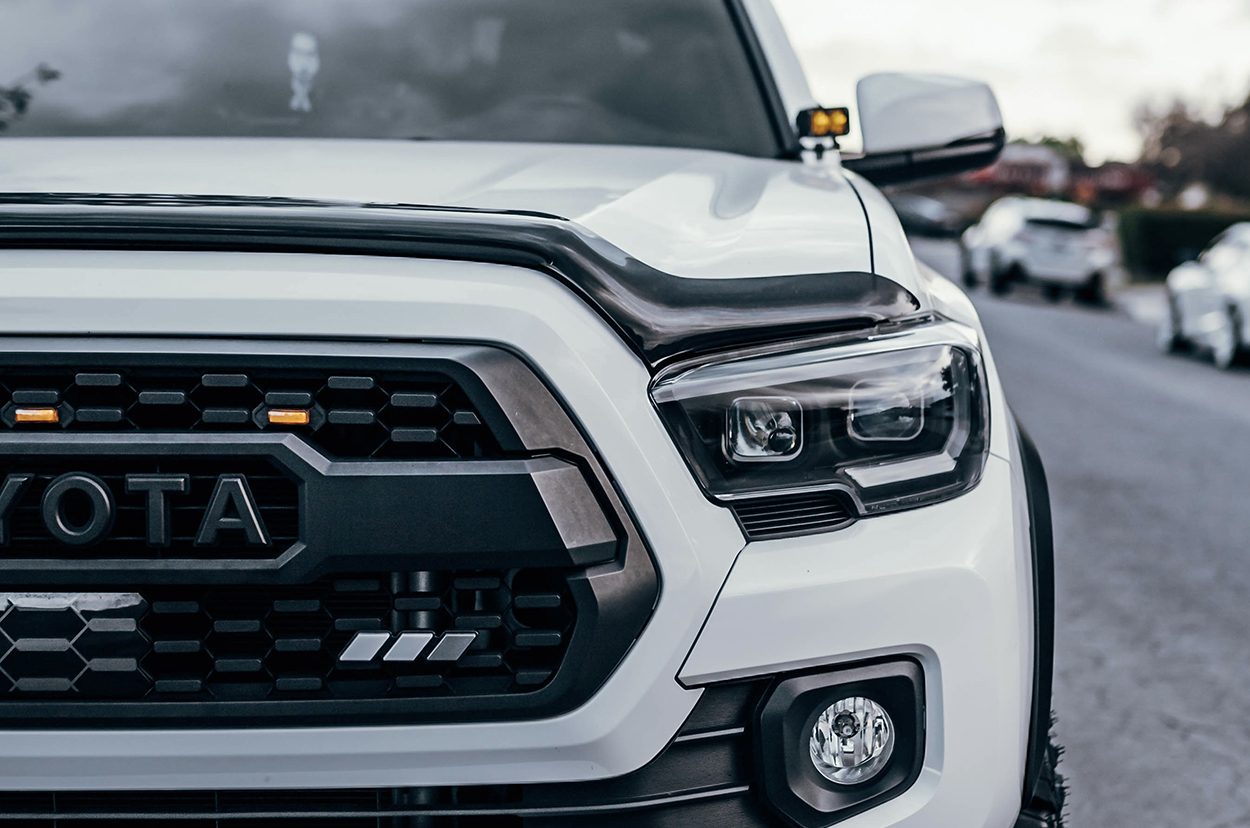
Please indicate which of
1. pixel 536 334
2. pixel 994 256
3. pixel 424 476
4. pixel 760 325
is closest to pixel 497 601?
pixel 424 476

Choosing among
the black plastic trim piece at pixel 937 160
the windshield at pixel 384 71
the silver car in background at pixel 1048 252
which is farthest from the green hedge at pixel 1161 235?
the windshield at pixel 384 71

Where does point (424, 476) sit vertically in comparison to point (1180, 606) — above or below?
above

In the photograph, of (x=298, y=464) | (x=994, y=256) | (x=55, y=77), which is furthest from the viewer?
(x=994, y=256)

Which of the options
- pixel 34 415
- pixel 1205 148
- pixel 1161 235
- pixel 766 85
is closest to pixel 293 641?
pixel 34 415

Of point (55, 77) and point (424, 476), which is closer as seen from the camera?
point (424, 476)

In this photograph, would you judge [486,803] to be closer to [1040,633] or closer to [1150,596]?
[1040,633]

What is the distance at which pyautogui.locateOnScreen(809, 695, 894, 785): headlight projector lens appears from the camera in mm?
1683

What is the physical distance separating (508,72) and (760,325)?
4.91 ft

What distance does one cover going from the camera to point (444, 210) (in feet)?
5.76

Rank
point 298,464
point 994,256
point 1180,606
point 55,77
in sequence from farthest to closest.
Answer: point 994,256, point 1180,606, point 55,77, point 298,464

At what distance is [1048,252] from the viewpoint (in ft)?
71.7

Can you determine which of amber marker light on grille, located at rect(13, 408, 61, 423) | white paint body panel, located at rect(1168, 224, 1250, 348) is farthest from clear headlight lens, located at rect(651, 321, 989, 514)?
white paint body panel, located at rect(1168, 224, 1250, 348)

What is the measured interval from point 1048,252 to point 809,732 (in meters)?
21.3

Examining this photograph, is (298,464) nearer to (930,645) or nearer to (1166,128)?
(930,645)
